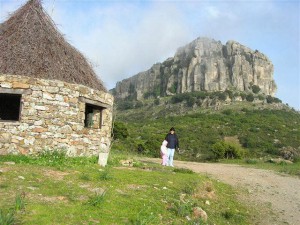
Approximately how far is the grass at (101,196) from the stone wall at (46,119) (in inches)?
24.1

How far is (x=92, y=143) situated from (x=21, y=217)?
23.2 ft

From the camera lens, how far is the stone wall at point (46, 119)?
10.6m

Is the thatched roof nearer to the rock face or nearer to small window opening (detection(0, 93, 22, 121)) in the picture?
small window opening (detection(0, 93, 22, 121))

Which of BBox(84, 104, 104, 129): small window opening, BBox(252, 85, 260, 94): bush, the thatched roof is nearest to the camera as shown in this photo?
the thatched roof

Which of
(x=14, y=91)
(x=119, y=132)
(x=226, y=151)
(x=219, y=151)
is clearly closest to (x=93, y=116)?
(x=14, y=91)

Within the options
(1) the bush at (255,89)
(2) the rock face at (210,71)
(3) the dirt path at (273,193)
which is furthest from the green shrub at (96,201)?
(1) the bush at (255,89)

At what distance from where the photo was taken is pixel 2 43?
38.8ft

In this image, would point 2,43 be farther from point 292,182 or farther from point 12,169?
point 292,182

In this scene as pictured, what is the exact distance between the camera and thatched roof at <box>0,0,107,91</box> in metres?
11.3

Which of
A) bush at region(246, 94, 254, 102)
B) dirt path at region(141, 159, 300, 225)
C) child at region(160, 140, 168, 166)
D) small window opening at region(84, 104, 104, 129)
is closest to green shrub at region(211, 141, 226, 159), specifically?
dirt path at region(141, 159, 300, 225)

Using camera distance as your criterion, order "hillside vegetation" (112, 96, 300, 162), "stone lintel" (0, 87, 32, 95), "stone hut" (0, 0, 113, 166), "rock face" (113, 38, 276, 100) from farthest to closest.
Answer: "rock face" (113, 38, 276, 100) → "hillside vegetation" (112, 96, 300, 162) → "stone hut" (0, 0, 113, 166) → "stone lintel" (0, 87, 32, 95)

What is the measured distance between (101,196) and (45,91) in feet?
18.3

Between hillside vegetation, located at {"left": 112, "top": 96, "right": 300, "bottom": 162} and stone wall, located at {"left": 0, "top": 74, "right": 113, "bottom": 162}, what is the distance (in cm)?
1453

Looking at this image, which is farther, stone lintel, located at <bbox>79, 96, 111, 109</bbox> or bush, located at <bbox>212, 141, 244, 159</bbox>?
bush, located at <bbox>212, 141, 244, 159</bbox>
